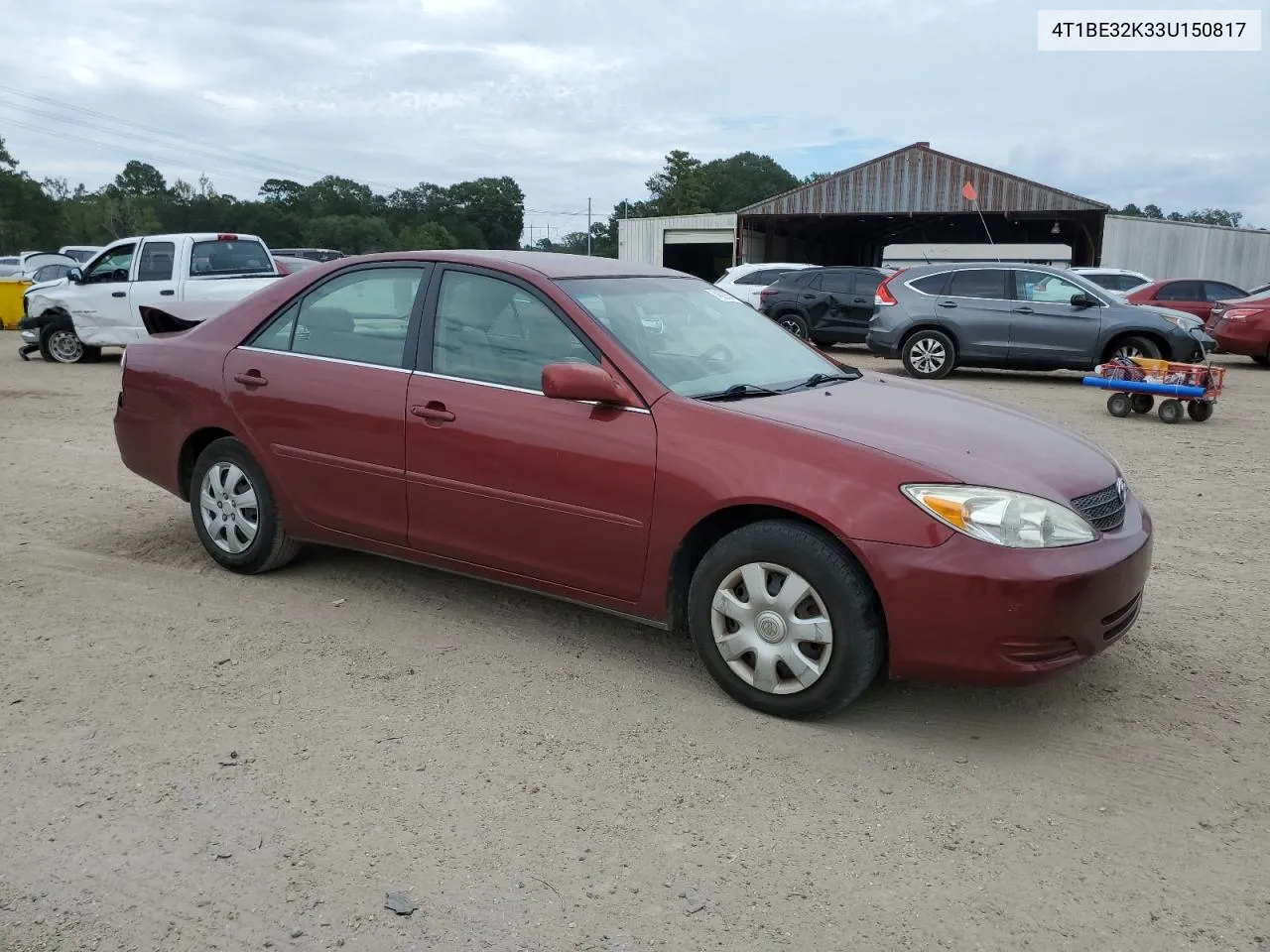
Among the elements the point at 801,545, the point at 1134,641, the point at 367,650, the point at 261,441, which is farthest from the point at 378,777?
the point at 1134,641

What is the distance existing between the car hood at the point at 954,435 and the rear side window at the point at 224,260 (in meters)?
11.6

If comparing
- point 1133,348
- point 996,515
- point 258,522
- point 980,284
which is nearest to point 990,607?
point 996,515

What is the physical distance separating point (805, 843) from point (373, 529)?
243 cm

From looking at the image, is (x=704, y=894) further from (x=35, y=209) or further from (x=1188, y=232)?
(x=35, y=209)

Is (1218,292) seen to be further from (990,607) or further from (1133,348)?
(990,607)

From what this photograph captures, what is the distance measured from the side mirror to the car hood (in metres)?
0.40

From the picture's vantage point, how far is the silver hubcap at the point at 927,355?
1450cm

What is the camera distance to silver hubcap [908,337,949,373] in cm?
1450

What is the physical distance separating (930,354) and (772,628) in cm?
1183

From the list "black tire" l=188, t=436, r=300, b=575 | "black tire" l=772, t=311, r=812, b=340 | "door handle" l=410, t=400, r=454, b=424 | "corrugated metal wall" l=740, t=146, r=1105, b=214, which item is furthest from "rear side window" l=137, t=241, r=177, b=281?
"corrugated metal wall" l=740, t=146, r=1105, b=214

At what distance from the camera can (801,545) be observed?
341 centimetres

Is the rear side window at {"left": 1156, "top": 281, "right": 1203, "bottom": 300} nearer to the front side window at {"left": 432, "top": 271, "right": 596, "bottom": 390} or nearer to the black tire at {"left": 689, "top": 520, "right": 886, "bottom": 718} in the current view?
the front side window at {"left": 432, "top": 271, "right": 596, "bottom": 390}

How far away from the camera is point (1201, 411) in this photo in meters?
10.7

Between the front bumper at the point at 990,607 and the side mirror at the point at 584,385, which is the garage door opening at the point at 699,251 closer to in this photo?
the side mirror at the point at 584,385
